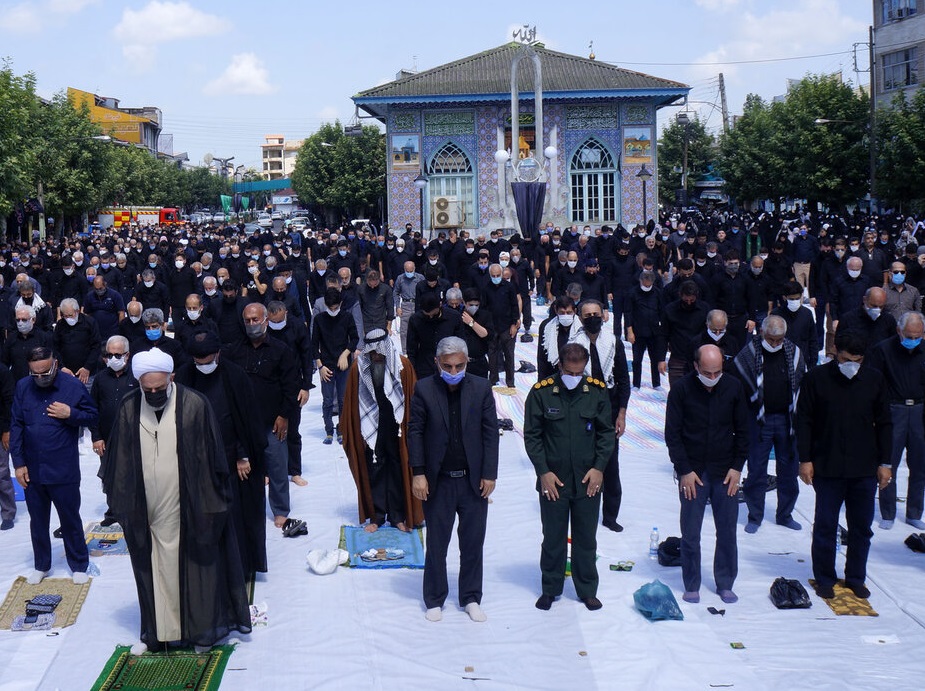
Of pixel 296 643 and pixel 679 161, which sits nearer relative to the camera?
pixel 296 643

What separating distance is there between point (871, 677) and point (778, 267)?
386 inches

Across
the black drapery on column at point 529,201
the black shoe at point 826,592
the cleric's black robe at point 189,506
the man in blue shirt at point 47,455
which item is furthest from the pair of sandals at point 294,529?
the black drapery on column at point 529,201

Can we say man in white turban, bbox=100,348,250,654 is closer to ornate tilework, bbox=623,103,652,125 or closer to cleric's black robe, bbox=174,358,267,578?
cleric's black robe, bbox=174,358,267,578

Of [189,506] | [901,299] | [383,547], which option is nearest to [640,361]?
[901,299]

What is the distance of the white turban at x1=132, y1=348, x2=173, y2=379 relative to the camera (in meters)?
5.93

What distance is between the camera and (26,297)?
13.6m

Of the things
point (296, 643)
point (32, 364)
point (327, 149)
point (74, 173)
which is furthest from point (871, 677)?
point (327, 149)

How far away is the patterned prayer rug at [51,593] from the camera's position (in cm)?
689

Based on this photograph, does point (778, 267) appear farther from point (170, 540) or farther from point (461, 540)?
point (170, 540)

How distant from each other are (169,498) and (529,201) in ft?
77.5

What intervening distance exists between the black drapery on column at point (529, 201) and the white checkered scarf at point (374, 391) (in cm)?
2058

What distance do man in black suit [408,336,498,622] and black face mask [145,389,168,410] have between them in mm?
1480

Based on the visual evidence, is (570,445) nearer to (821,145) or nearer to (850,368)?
(850,368)

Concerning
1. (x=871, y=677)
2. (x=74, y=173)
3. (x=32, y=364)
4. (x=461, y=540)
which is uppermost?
(x=74, y=173)
